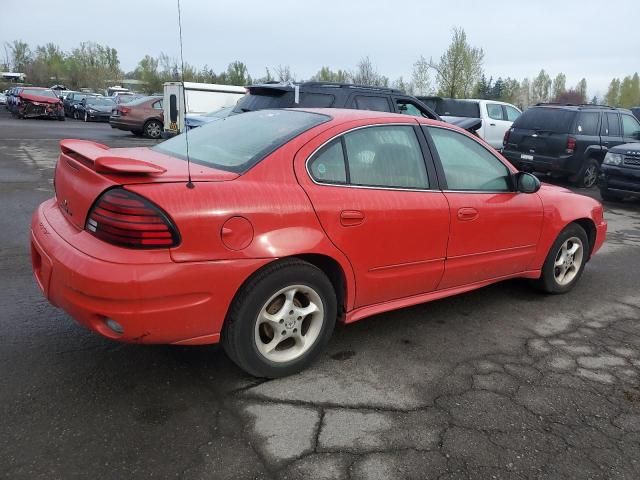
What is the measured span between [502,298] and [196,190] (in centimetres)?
304

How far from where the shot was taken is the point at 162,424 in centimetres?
269

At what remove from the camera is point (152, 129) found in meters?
20.2

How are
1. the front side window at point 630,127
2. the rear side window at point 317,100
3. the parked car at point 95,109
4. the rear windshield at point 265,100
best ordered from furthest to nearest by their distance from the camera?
the parked car at point 95,109
the front side window at point 630,127
the rear windshield at point 265,100
the rear side window at point 317,100

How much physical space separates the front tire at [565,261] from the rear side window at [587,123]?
281 inches

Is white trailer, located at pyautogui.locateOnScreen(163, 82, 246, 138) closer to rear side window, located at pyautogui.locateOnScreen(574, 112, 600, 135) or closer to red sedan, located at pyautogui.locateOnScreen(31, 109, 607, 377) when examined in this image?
rear side window, located at pyautogui.locateOnScreen(574, 112, 600, 135)

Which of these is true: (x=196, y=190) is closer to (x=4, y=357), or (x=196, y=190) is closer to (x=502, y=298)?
(x=4, y=357)

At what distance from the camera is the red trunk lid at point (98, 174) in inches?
107

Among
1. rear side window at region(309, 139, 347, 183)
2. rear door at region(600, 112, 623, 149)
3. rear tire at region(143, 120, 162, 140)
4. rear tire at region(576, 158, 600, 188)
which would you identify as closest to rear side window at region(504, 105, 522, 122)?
rear door at region(600, 112, 623, 149)

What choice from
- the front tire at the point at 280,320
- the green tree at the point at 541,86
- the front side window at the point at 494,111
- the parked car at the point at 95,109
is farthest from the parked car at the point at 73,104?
the green tree at the point at 541,86

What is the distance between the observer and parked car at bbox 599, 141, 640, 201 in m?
9.52

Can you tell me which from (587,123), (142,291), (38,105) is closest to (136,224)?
(142,291)

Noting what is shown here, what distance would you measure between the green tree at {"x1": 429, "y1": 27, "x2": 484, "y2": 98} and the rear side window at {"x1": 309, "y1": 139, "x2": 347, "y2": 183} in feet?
105

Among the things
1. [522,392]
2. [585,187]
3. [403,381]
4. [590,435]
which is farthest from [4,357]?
[585,187]

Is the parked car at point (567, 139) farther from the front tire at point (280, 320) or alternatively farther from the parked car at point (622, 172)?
the front tire at point (280, 320)
